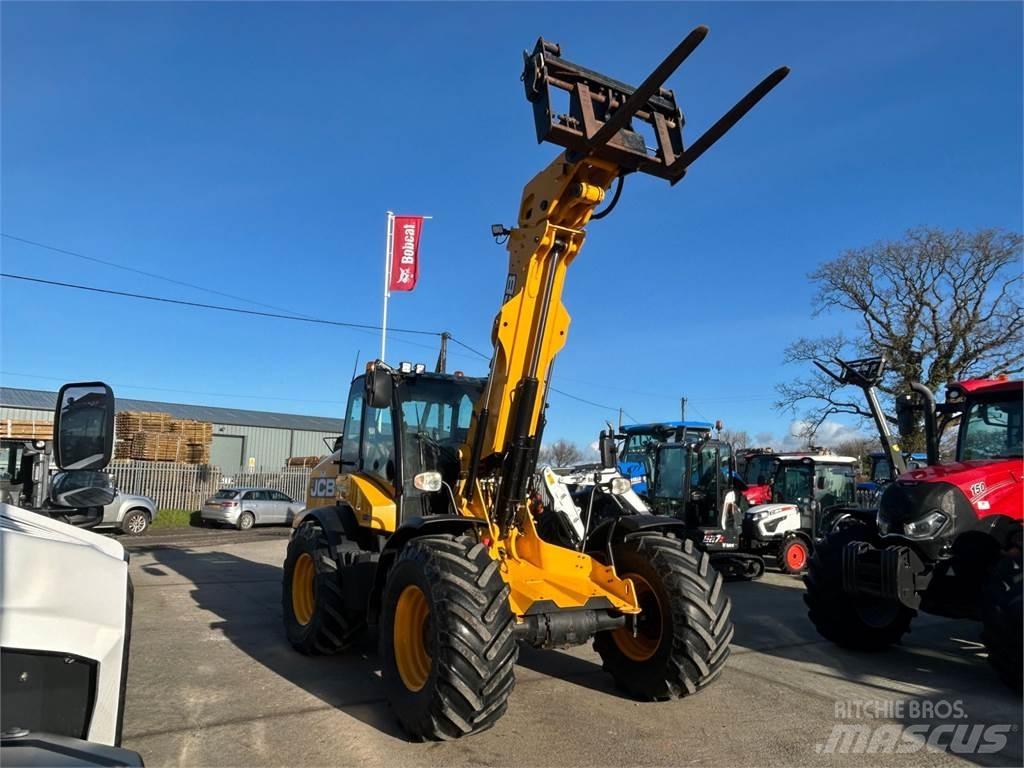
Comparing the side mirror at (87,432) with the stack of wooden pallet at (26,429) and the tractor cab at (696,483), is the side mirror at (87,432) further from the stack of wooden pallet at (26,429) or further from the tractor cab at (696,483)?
the stack of wooden pallet at (26,429)

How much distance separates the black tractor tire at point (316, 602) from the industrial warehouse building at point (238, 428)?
3245 centimetres

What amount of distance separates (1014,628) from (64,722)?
599 centimetres

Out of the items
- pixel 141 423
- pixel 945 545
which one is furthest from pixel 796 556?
pixel 141 423

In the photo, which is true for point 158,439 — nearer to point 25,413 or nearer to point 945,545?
point 25,413

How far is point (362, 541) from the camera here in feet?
22.1

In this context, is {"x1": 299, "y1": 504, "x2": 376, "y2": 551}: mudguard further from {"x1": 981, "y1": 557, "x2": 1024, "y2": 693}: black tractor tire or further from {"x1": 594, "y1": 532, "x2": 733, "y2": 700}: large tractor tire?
{"x1": 981, "y1": 557, "x2": 1024, "y2": 693}: black tractor tire

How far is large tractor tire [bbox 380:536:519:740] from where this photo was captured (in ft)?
14.1

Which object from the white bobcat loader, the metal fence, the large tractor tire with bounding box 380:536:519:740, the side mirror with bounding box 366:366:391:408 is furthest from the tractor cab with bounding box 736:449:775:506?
the metal fence

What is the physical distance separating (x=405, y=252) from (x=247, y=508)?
973 centimetres

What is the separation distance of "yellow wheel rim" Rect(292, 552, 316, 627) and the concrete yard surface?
1.28ft

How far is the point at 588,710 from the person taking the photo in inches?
208

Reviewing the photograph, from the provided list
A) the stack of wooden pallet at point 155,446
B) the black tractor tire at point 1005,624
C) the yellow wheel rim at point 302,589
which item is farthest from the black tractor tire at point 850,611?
the stack of wooden pallet at point 155,446

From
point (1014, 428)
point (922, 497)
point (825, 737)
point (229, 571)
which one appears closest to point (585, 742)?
point (825, 737)

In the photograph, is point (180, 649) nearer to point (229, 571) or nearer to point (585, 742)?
point (585, 742)
